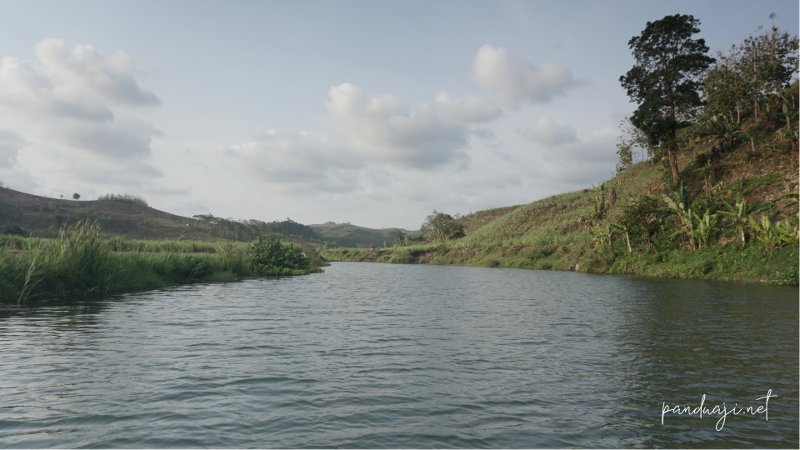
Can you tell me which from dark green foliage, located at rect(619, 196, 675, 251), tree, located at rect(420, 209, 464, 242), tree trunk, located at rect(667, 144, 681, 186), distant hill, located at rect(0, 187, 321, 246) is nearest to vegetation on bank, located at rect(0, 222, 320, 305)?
dark green foliage, located at rect(619, 196, 675, 251)

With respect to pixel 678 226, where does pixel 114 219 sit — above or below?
above

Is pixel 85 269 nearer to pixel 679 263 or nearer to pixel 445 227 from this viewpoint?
pixel 679 263

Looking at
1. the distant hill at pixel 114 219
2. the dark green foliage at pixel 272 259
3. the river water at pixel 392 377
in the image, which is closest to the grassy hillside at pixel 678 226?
the river water at pixel 392 377

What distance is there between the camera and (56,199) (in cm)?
10000

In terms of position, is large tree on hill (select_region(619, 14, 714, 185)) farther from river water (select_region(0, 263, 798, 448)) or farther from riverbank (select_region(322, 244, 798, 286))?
river water (select_region(0, 263, 798, 448))

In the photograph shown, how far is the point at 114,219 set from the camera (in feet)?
298

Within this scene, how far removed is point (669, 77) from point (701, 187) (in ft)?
37.7

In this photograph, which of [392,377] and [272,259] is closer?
[392,377]

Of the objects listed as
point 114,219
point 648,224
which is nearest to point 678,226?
point 648,224

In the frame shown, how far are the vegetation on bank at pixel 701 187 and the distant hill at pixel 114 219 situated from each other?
6017 centimetres

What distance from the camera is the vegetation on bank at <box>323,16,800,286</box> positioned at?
3309cm

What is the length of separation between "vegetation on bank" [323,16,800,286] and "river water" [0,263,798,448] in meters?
16.6

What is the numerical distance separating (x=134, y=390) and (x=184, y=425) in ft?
7.50

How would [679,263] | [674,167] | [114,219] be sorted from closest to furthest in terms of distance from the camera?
[679,263] → [674,167] → [114,219]
